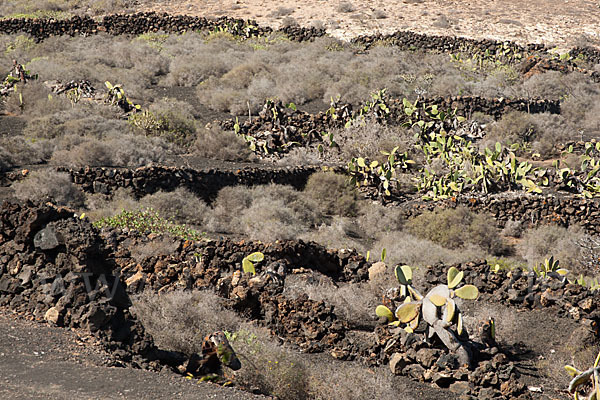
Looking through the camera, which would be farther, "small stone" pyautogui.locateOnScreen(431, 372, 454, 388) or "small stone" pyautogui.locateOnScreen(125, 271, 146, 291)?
"small stone" pyautogui.locateOnScreen(125, 271, 146, 291)

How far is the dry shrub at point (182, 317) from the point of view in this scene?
6.65 m

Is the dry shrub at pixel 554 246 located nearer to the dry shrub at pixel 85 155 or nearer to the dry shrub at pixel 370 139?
the dry shrub at pixel 370 139

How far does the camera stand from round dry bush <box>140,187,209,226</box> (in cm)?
1311

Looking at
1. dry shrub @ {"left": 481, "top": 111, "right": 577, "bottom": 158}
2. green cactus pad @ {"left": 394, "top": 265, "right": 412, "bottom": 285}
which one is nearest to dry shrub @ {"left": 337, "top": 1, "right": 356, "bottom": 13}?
dry shrub @ {"left": 481, "top": 111, "right": 577, "bottom": 158}

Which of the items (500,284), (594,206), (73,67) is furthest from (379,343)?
(73,67)

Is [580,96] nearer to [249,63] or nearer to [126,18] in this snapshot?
[249,63]

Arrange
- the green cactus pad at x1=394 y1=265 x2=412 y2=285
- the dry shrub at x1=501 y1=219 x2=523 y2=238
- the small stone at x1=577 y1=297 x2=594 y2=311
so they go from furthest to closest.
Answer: the dry shrub at x1=501 y1=219 x2=523 y2=238
the small stone at x1=577 y1=297 x2=594 y2=311
the green cactus pad at x1=394 y1=265 x2=412 y2=285

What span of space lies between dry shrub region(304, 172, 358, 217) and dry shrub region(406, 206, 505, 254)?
1.85 metres

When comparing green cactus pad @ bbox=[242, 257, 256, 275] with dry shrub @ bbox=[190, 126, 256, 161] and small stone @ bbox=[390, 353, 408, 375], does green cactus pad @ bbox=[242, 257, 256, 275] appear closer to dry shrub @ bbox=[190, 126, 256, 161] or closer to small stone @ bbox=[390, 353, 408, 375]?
small stone @ bbox=[390, 353, 408, 375]

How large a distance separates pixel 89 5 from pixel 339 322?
39.1m

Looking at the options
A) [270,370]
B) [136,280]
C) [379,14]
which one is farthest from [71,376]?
[379,14]

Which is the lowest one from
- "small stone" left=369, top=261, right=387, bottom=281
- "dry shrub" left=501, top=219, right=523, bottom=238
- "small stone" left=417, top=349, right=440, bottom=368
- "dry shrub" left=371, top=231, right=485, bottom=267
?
"dry shrub" left=501, top=219, right=523, bottom=238

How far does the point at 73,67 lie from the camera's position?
76.1 feet

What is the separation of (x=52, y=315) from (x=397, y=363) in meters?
3.91
